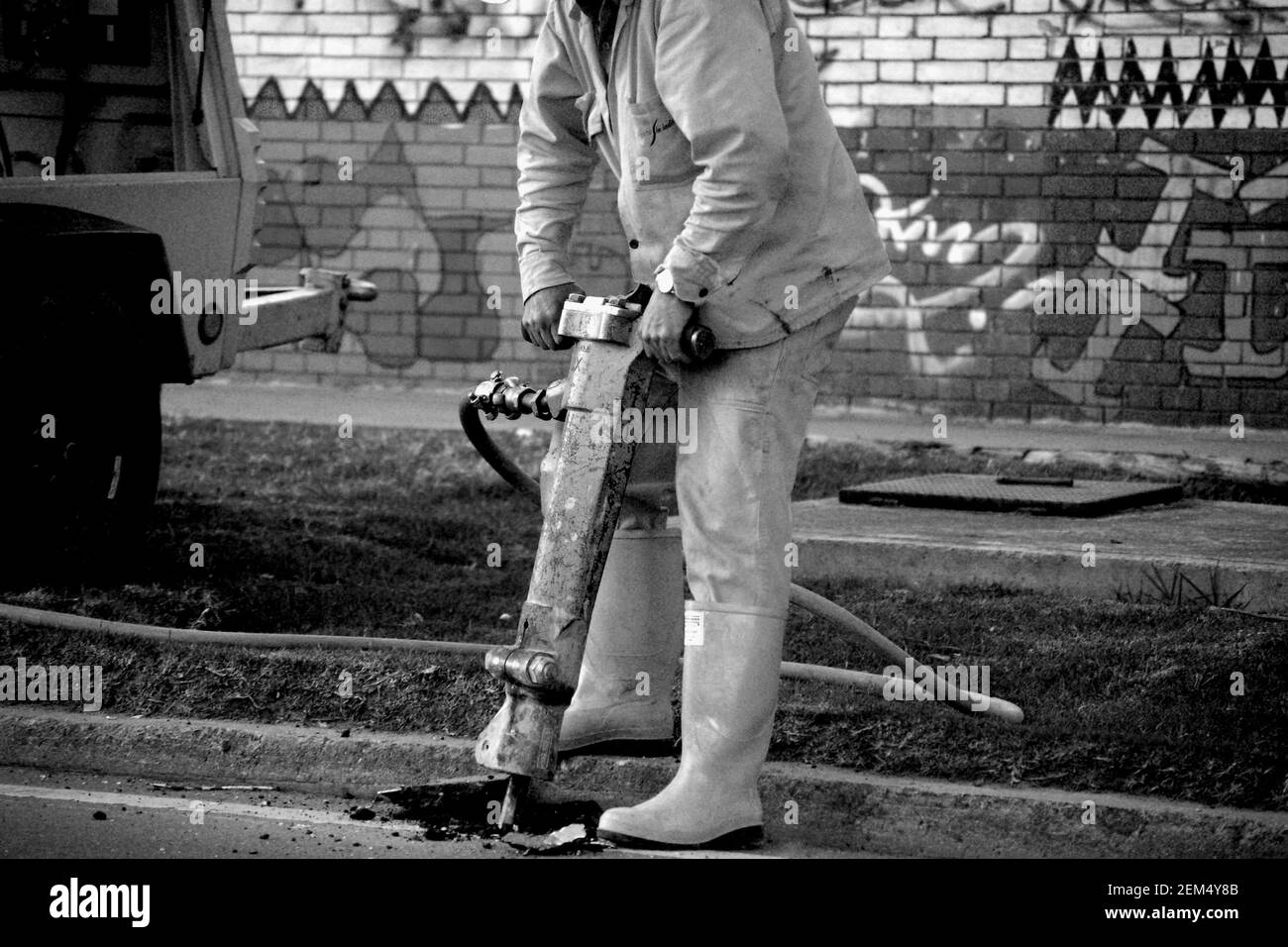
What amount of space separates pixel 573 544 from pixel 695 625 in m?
0.35

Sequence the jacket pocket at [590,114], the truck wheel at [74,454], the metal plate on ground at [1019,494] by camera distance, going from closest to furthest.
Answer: the jacket pocket at [590,114]
the truck wheel at [74,454]
the metal plate on ground at [1019,494]

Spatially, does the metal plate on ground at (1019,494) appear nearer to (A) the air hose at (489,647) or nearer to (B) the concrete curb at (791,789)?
(A) the air hose at (489,647)

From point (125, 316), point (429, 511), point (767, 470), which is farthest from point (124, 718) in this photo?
point (429, 511)

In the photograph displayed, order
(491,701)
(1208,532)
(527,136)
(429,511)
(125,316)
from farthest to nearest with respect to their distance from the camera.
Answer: (429,511)
(1208,532)
(125,316)
(491,701)
(527,136)

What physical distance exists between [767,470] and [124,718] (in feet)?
7.13

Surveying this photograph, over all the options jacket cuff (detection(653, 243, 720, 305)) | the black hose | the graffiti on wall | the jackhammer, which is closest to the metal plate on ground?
the black hose

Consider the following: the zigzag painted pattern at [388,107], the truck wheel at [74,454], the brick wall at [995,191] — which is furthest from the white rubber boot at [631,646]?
the zigzag painted pattern at [388,107]

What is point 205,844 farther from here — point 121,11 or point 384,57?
point 384,57

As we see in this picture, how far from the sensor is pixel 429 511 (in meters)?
8.23

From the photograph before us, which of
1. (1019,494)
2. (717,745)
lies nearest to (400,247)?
(1019,494)

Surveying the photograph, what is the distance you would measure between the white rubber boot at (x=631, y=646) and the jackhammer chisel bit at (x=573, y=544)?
1.30 feet

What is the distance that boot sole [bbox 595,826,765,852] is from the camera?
4.11m

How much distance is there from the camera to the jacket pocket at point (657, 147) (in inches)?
168

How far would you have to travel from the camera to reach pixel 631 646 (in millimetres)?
4699
